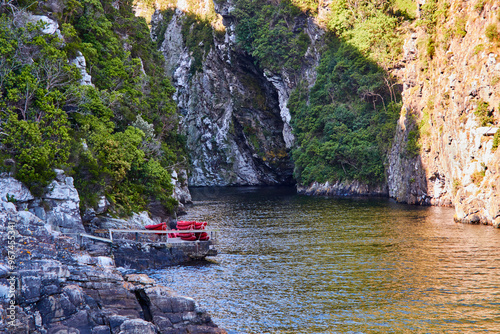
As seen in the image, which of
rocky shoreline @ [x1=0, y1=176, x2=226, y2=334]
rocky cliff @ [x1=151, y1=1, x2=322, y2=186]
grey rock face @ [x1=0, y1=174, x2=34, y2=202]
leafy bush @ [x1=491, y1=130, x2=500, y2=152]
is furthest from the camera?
rocky cliff @ [x1=151, y1=1, x2=322, y2=186]

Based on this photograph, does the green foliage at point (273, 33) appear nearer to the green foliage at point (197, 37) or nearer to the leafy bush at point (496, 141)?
the green foliage at point (197, 37)

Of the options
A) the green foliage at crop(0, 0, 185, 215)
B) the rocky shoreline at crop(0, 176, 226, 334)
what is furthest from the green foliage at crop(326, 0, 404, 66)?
the rocky shoreline at crop(0, 176, 226, 334)

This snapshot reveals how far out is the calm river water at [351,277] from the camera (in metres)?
21.8

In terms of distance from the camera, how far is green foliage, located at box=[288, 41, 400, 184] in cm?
7906

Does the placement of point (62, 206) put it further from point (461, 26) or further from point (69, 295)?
point (461, 26)

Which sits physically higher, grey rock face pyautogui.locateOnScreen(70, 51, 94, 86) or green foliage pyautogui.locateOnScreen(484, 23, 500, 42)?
green foliage pyautogui.locateOnScreen(484, 23, 500, 42)

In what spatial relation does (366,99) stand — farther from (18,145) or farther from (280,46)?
(18,145)

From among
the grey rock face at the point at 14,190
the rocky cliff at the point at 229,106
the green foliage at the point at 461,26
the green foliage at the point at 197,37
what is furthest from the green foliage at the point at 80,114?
the green foliage at the point at 197,37

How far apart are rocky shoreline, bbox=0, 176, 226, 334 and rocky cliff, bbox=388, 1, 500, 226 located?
34335 mm

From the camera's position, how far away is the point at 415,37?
239ft

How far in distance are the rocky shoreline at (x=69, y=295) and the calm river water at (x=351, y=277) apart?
132 inches

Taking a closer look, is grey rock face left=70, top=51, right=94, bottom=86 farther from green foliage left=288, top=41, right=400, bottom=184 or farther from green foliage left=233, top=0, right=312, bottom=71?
green foliage left=233, top=0, right=312, bottom=71

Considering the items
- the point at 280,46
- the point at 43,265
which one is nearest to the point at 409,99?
the point at 280,46

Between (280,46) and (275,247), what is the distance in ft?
231
